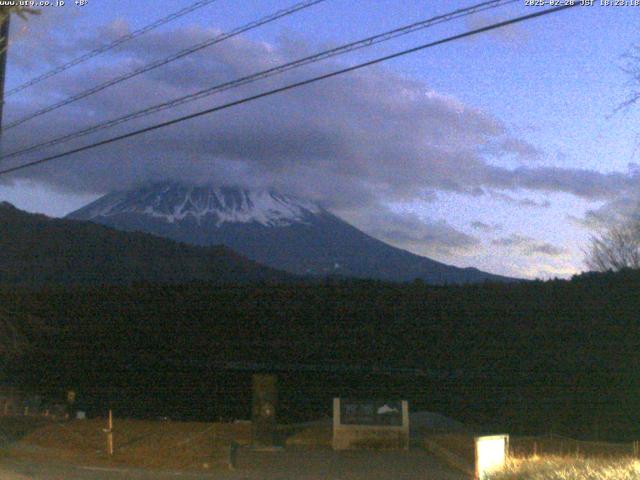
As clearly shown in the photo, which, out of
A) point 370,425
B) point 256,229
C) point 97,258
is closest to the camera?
point 370,425

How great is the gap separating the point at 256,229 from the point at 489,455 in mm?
67521

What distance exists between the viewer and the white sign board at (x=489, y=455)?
11.9 m

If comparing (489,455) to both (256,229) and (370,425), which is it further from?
(256,229)

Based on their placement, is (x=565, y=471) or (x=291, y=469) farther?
(x=291, y=469)

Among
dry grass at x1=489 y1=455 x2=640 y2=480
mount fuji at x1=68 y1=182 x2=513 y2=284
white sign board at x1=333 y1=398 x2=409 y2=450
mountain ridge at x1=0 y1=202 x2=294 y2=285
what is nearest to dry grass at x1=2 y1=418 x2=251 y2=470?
white sign board at x1=333 y1=398 x2=409 y2=450

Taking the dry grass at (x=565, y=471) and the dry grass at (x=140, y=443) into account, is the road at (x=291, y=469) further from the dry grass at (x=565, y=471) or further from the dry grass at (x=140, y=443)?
the dry grass at (x=565, y=471)

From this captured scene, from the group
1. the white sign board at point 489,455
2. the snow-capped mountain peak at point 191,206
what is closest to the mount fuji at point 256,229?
the snow-capped mountain peak at point 191,206

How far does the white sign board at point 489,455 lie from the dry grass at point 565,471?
0.58ft

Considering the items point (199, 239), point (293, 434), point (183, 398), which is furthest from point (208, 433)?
point (199, 239)

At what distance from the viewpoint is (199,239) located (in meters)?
75.2

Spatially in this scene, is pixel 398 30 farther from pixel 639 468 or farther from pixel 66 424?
pixel 66 424

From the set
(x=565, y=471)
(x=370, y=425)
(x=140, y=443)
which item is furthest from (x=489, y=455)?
Answer: (x=140, y=443)

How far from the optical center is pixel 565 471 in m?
10.2

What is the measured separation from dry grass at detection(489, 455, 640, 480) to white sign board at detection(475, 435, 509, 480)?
176 millimetres
